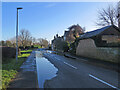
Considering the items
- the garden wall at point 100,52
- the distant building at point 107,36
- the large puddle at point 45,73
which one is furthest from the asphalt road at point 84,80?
the distant building at point 107,36

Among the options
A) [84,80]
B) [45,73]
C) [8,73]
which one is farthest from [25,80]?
[84,80]

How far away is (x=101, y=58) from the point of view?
1290 cm

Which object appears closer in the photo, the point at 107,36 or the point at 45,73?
the point at 45,73

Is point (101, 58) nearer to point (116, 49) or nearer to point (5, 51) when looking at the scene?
point (116, 49)

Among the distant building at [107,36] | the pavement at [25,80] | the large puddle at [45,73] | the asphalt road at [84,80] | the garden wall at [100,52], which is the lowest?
the large puddle at [45,73]

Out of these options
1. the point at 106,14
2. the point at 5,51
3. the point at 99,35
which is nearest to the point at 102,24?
the point at 106,14

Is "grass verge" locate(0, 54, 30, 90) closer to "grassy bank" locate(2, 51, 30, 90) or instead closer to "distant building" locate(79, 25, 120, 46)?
"grassy bank" locate(2, 51, 30, 90)

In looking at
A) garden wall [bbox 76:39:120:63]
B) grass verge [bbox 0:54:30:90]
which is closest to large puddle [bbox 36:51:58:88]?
grass verge [bbox 0:54:30:90]

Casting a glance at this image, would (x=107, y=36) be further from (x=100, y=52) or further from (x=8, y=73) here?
(x=8, y=73)

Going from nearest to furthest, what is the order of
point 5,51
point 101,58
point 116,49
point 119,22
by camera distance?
point 116,49
point 5,51
point 101,58
point 119,22

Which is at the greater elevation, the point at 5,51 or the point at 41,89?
the point at 5,51

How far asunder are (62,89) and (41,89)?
3.42 ft

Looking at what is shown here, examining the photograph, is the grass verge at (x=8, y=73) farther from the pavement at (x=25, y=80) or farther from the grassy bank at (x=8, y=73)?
the pavement at (x=25, y=80)

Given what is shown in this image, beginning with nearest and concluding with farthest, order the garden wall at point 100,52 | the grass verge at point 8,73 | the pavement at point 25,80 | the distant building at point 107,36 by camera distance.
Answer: the pavement at point 25,80 < the grass verge at point 8,73 < the garden wall at point 100,52 < the distant building at point 107,36
